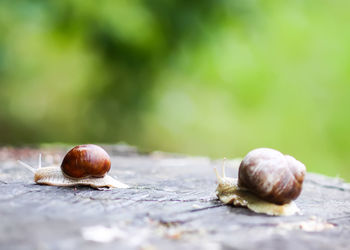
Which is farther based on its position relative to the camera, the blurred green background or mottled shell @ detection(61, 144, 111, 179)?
the blurred green background

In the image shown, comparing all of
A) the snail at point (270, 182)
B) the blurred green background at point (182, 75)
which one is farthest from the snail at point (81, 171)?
the blurred green background at point (182, 75)

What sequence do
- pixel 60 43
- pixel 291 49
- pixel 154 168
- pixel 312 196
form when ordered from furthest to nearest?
pixel 291 49
pixel 60 43
pixel 154 168
pixel 312 196

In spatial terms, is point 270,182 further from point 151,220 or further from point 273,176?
point 151,220

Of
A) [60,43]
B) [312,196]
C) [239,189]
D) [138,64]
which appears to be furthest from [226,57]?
[239,189]

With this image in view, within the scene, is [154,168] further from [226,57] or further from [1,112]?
[1,112]

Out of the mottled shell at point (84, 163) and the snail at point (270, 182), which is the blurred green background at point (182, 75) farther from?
the snail at point (270, 182)

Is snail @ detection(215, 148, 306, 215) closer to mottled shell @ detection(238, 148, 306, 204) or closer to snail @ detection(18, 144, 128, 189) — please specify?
mottled shell @ detection(238, 148, 306, 204)

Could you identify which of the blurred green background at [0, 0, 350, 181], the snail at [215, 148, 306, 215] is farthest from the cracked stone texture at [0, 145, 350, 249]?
the blurred green background at [0, 0, 350, 181]

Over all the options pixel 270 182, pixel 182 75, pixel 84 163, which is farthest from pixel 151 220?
pixel 182 75
